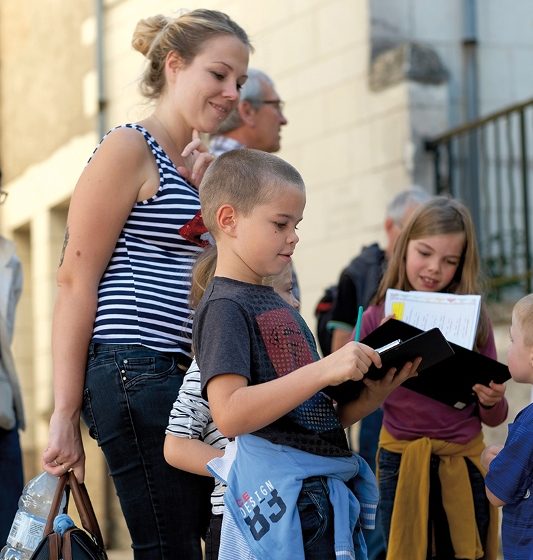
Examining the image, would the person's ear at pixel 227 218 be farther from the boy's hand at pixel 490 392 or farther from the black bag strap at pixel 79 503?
the boy's hand at pixel 490 392

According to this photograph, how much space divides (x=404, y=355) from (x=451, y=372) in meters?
0.84

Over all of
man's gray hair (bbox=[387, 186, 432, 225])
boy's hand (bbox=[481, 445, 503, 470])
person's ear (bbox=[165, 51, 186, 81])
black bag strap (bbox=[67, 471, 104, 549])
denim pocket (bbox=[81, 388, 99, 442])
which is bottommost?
black bag strap (bbox=[67, 471, 104, 549])

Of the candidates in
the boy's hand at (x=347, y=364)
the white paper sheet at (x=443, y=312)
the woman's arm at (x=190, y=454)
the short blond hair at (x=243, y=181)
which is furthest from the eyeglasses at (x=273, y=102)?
the boy's hand at (x=347, y=364)

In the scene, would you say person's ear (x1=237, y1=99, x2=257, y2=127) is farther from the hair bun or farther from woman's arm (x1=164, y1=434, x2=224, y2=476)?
woman's arm (x1=164, y1=434, x2=224, y2=476)

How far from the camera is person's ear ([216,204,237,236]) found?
2.87m

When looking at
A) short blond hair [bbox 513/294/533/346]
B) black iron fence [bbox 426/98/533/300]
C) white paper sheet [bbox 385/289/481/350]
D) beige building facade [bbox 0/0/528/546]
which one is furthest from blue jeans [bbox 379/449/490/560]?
black iron fence [bbox 426/98/533/300]

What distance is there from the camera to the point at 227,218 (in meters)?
2.88

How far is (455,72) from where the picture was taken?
713 centimetres

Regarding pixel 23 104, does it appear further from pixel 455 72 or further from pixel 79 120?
pixel 455 72

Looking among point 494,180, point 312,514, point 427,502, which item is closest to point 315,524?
point 312,514

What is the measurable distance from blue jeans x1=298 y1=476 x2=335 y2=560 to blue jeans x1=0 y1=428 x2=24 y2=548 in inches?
79.6

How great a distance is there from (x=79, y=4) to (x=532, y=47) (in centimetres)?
447

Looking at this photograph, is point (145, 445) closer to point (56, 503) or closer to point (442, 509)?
point (56, 503)

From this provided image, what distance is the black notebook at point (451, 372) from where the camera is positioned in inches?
119
